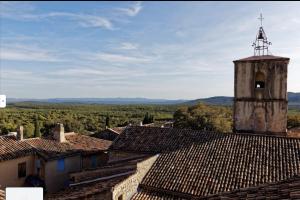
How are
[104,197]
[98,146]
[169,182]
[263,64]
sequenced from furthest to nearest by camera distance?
[98,146]
[263,64]
[169,182]
[104,197]

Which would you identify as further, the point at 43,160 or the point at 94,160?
the point at 94,160

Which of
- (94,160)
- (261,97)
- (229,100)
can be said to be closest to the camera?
(261,97)

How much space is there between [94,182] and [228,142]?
21.7ft

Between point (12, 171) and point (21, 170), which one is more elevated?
point (12, 171)

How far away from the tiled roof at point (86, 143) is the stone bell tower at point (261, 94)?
968cm

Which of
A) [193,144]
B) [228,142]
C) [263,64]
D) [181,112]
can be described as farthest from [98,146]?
[181,112]

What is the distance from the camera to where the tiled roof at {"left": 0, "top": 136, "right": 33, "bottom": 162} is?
58.7 feet

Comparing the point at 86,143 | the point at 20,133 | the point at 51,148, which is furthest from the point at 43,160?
the point at 86,143

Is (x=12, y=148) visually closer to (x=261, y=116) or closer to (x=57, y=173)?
(x=57, y=173)

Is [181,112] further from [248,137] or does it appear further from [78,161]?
[248,137]

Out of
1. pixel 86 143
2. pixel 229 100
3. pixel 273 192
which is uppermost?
pixel 229 100

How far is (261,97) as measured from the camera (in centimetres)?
1869

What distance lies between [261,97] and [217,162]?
6.45 metres

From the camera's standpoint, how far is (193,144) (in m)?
16.3
